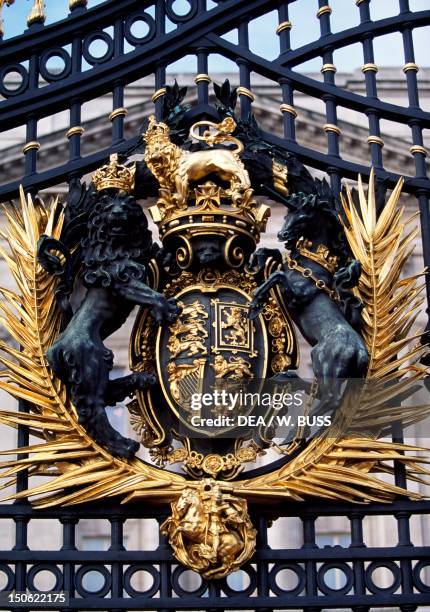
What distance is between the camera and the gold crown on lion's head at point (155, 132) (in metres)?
9.74

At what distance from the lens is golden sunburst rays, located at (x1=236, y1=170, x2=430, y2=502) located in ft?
29.6

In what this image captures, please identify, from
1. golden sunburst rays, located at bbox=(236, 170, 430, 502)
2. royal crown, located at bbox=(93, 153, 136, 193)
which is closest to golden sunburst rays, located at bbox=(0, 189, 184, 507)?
royal crown, located at bbox=(93, 153, 136, 193)

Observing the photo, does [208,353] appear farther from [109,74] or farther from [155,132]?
[109,74]

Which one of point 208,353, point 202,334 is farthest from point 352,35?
point 208,353

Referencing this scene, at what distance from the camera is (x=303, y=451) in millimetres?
9148

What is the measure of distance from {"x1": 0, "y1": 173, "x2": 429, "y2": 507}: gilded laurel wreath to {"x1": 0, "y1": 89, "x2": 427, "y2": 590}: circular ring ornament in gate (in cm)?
1

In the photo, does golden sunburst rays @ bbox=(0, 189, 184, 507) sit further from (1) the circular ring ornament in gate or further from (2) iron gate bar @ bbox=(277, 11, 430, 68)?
(2) iron gate bar @ bbox=(277, 11, 430, 68)

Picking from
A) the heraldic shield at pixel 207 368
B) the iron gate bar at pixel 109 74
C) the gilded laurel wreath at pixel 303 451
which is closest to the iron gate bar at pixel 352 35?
the iron gate bar at pixel 109 74

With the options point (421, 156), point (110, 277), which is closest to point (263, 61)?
point (421, 156)

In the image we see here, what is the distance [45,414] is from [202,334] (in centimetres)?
114

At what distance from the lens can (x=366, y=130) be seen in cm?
1612

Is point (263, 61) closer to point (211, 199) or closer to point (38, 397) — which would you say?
point (211, 199)

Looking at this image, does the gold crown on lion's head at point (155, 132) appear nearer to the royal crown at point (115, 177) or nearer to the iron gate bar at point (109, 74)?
the royal crown at point (115, 177)

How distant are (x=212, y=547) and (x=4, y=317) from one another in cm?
212
